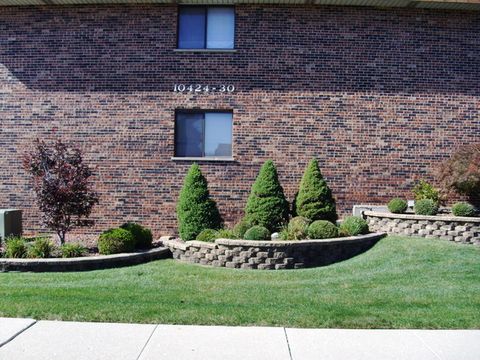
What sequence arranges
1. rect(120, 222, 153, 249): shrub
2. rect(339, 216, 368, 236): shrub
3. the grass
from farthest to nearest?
rect(120, 222, 153, 249): shrub, rect(339, 216, 368, 236): shrub, the grass

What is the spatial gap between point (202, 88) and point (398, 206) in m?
5.77

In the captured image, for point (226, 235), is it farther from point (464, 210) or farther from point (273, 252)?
point (464, 210)

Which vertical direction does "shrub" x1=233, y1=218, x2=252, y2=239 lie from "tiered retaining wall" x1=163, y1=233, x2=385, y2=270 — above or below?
above

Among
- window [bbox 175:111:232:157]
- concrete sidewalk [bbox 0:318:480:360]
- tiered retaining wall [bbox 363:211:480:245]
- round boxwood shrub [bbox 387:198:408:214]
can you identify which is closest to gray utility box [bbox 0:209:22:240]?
window [bbox 175:111:232:157]

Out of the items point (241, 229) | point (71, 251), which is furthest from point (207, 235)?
point (71, 251)

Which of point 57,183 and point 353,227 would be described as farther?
point 353,227

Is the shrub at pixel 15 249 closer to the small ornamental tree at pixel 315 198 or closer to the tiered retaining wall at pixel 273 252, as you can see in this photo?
the tiered retaining wall at pixel 273 252

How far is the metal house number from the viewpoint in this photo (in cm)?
1296

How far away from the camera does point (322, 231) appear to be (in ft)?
34.9

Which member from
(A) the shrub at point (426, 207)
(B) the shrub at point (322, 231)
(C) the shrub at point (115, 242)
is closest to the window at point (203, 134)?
(C) the shrub at point (115, 242)

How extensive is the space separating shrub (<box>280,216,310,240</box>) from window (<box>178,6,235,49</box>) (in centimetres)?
513

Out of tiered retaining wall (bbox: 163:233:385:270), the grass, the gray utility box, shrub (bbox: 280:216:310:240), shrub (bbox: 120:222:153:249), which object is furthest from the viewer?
the gray utility box

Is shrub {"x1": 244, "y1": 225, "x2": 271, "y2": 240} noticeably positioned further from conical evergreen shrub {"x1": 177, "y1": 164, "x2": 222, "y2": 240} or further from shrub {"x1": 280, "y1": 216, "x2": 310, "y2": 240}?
conical evergreen shrub {"x1": 177, "y1": 164, "x2": 222, "y2": 240}

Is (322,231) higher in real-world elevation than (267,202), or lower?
lower
